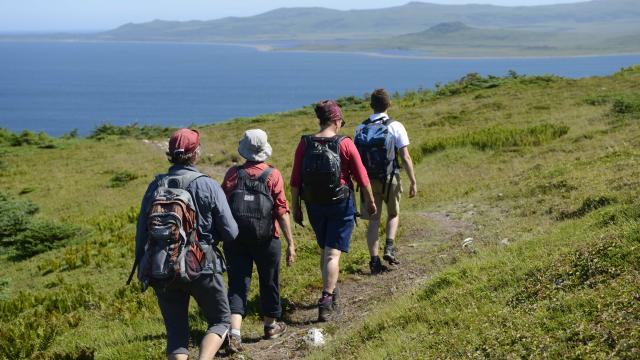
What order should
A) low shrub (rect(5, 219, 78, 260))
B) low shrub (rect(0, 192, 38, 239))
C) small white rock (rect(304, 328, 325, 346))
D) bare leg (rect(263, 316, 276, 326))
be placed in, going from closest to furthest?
1. small white rock (rect(304, 328, 325, 346))
2. bare leg (rect(263, 316, 276, 326))
3. low shrub (rect(5, 219, 78, 260))
4. low shrub (rect(0, 192, 38, 239))

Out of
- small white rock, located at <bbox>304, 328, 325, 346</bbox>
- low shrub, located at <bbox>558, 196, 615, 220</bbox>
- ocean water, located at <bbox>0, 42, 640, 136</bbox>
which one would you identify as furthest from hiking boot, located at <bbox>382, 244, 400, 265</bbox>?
ocean water, located at <bbox>0, 42, 640, 136</bbox>

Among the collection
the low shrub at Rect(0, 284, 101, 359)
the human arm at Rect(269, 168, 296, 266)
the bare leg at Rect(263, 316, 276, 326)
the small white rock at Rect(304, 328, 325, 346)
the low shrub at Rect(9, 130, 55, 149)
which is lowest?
the low shrub at Rect(9, 130, 55, 149)

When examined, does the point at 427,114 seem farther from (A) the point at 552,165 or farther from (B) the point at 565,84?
(A) the point at 552,165

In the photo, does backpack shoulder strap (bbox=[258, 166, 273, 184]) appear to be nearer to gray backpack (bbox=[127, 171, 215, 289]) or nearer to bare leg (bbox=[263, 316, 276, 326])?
gray backpack (bbox=[127, 171, 215, 289])

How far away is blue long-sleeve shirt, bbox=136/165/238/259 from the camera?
534 centimetres

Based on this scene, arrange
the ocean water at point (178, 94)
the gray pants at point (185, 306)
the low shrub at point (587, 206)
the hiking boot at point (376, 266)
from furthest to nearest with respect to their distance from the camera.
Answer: the ocean water at point (178, 94)
the low shrub at point (587, 206)
the hiking boot at point (376, 266)
the gray pants at point (185, 306)

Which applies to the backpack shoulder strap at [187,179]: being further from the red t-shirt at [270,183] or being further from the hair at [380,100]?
the hair at [380,100]

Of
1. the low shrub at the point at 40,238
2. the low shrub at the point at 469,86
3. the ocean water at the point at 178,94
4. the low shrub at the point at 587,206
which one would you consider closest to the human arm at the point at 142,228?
the low shrub at the point at 587,206

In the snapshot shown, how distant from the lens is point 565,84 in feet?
98.7

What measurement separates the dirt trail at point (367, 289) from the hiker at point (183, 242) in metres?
1.16

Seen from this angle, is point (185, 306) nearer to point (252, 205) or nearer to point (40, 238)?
point (252, 205)

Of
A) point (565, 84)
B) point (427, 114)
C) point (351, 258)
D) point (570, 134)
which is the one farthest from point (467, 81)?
point (351, 258)

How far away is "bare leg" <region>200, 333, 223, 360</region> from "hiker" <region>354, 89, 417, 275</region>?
123 inches

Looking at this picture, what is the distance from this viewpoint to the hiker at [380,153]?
8.20 metres
